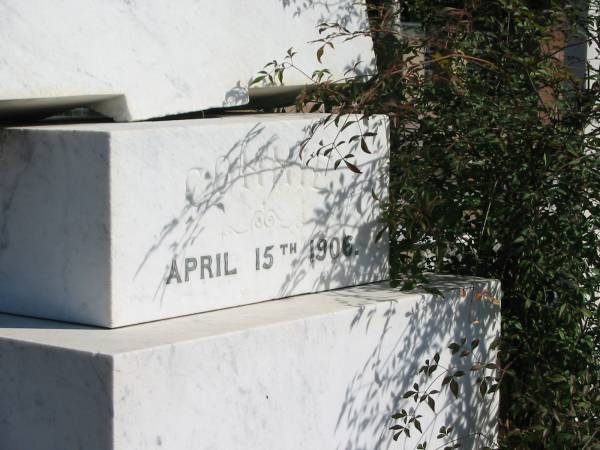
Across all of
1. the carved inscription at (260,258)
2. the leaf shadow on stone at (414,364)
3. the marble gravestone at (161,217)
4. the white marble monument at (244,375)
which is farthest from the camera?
the leaf shadow on stone at (414,364)

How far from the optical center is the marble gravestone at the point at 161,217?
9.37ft

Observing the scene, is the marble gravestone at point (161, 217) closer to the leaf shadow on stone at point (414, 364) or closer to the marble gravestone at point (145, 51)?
the marble gravestone at point (145, 51)

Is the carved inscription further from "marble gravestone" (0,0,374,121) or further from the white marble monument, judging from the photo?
"marble gravestone" (0,0,374,121)

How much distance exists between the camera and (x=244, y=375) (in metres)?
2.92

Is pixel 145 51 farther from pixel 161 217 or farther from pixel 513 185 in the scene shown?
pixel 513 185

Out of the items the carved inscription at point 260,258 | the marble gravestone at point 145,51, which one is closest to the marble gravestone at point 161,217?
the carved inscription at point 260,258

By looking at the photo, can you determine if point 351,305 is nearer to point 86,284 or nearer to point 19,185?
point 86,284

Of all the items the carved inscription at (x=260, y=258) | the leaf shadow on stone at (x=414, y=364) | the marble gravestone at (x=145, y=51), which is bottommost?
the leaf shadow on stone at (x=414, y=364)

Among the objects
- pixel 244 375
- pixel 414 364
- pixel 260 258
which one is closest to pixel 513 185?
pixel 414 364

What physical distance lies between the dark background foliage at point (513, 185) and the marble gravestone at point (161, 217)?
1.10 ft

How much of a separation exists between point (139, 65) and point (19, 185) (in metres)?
0.53

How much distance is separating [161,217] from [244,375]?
1.66 feet

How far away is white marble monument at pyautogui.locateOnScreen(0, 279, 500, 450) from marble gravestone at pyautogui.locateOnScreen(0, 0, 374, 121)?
69cm

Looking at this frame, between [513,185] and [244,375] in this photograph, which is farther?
[513,185]
